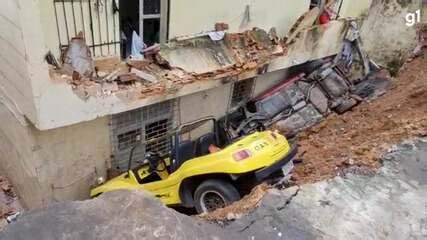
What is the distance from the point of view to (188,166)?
6.90m

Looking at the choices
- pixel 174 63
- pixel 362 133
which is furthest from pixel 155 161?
pixel 362 133

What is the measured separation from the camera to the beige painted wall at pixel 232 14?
859cm

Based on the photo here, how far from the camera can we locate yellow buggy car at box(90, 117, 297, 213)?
6441 millimetres

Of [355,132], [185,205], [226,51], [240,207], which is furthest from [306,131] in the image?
[240,207]

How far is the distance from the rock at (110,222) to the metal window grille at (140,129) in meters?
4.37

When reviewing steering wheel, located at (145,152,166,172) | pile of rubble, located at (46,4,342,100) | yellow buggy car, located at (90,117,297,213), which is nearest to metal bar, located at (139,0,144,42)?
pile of rubble, located at (46,4,342,100)

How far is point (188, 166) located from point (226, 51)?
3.53m

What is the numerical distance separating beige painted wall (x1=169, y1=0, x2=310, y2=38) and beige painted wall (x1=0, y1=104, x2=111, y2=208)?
95.7 inches

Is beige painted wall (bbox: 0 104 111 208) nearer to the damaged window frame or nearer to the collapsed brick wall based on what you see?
the damaged window frame

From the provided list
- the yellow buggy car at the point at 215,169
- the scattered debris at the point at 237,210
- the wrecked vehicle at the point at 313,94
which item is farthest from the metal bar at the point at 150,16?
the scattered debris at the point at 237,210

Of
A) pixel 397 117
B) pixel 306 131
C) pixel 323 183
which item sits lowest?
pixel 306 131

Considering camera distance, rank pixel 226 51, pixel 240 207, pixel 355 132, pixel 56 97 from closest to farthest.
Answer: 1. pixel 240 207
2. pixel 56 97
3. pixel 355 132
4. pixel 226 51

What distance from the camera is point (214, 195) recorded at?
22.3 ft

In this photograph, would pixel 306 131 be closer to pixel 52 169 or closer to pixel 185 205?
pixel 185 205
